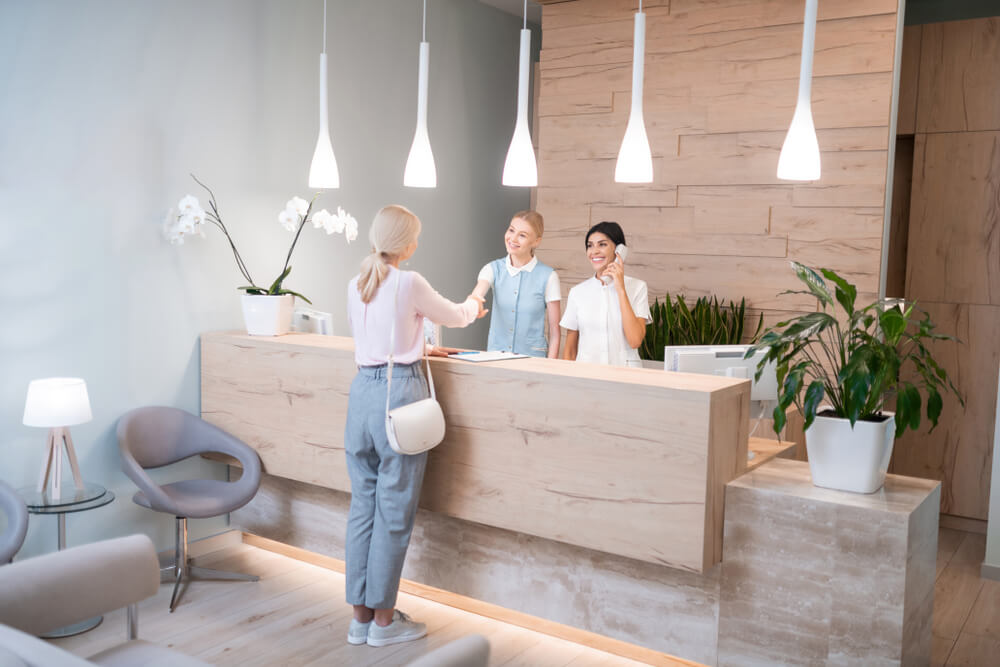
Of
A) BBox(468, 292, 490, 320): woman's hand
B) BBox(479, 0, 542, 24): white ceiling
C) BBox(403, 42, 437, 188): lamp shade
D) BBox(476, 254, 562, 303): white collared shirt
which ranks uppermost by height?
BBox(479, 0, 542, 24): white ceiling

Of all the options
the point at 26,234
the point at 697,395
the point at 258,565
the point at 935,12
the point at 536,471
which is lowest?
the point at 258,565

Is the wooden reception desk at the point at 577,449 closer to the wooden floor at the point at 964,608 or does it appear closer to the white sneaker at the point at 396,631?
the white sneaker at the point at 396,631

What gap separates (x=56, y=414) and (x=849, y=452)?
9.57 ft

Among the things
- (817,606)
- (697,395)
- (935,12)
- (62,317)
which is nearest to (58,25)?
(62,317)

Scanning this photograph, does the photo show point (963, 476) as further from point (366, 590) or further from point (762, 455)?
point (366, 590)

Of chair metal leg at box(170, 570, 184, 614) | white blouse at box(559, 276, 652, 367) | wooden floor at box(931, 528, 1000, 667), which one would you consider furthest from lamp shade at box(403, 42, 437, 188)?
wooden floor at box(931, 528, 1000, 667)

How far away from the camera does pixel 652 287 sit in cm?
527

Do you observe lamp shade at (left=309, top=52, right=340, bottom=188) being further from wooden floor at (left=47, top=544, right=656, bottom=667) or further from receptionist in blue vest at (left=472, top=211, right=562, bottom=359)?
wooden floor at (left=47, top=544, right=656, bottom=667)

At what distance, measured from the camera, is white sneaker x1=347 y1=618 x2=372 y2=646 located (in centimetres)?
339

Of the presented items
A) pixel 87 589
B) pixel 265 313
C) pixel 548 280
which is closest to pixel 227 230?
pixel 265 313

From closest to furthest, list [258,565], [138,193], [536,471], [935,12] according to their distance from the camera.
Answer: [536,471]
[138,193]
[258,565]
[935,12]

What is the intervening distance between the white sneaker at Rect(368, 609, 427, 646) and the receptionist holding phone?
1357 mm

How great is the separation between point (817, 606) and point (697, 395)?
0.78 meters

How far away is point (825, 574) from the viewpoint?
2.79m
